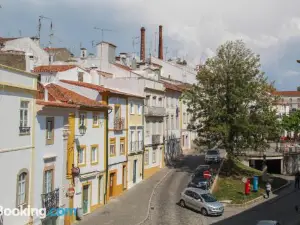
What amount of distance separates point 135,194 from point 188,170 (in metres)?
11.9

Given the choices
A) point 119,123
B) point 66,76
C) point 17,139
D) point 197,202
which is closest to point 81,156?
point 119,123

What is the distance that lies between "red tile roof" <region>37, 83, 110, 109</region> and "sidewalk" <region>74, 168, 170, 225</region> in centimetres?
824

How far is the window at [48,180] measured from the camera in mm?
25092

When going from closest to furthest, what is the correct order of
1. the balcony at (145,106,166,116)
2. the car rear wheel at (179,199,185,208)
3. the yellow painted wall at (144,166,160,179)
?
the car rear wheel at (179,199,185,208) < the yellow painted wall at (144,166,160,179) < the balcony at (145,106,166,116)

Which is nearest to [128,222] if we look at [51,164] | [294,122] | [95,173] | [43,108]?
[95,173]

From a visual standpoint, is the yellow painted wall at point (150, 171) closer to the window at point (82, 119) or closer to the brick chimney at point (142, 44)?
the window at point (82, 119)

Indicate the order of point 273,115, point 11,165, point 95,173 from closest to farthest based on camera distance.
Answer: point 11,165
point 95,173
point 273,115

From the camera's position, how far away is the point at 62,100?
29.1 metres

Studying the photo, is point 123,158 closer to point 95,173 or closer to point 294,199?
point 95,173

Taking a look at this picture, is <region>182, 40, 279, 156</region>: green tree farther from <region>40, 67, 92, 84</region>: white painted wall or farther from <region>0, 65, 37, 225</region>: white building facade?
<region>0, 65, 37, 225</region>: white building facade

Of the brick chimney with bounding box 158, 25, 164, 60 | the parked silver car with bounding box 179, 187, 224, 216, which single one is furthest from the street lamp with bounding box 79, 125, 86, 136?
the brick chimney with bounding box 158, 25, 164, 60

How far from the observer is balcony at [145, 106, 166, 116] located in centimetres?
4816

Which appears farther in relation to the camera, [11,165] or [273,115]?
[273,115]

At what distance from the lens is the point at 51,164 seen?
25.7 meters
